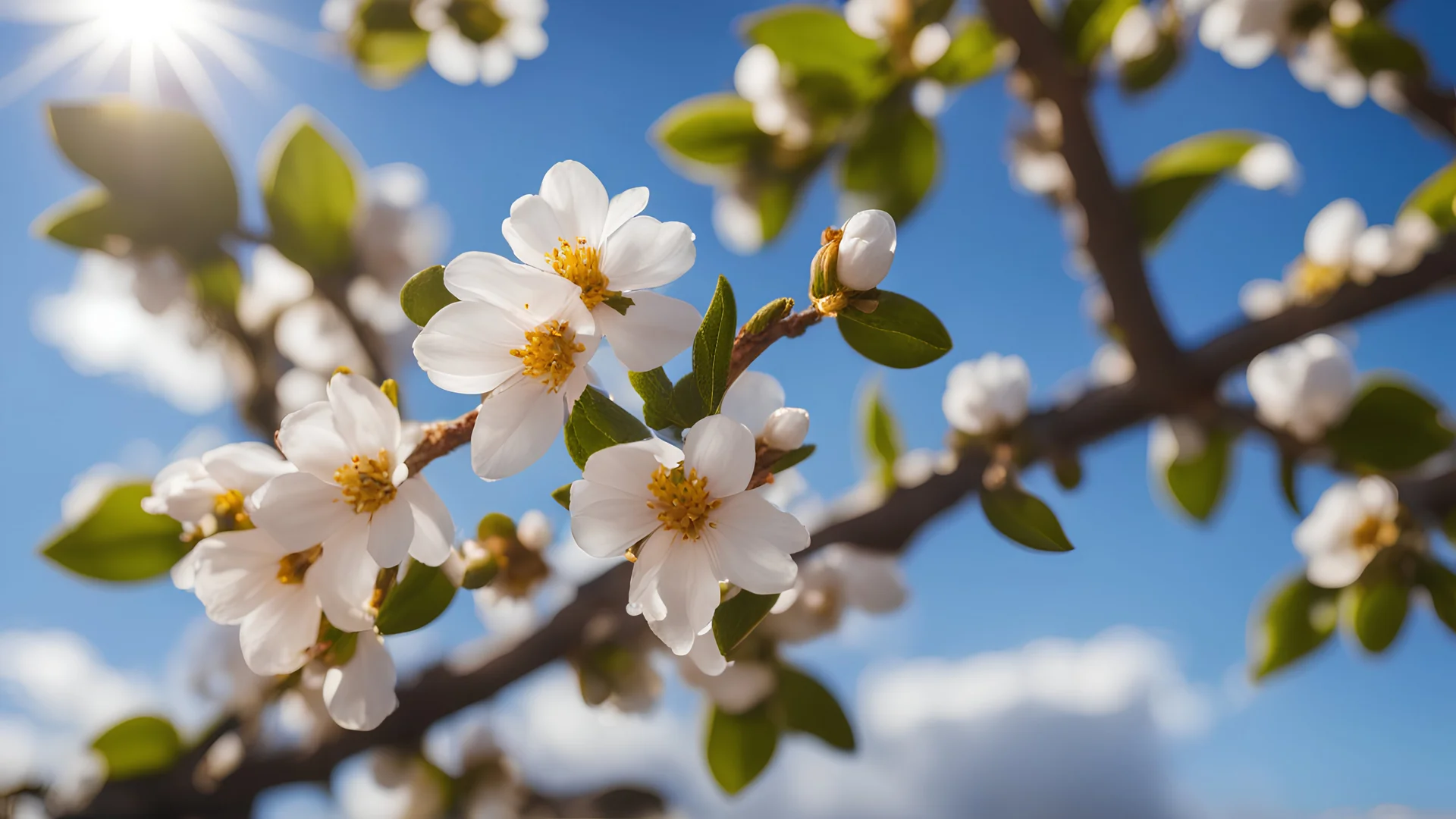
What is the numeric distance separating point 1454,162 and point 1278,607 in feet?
2.03

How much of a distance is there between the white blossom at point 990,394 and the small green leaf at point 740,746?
385 millimetres

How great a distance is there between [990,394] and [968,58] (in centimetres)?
43

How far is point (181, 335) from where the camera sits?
1136mm

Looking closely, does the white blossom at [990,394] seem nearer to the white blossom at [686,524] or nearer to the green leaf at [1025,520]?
the green leaf at [1025,520]

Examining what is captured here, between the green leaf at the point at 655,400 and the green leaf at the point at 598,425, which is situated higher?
the green leaf at the point at 655,400

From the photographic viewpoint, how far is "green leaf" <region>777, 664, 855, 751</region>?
872mm

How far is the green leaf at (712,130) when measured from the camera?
105cm

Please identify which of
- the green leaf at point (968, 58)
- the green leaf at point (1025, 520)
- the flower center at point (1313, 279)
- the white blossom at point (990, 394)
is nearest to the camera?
the green leaf at point (1025, 520)

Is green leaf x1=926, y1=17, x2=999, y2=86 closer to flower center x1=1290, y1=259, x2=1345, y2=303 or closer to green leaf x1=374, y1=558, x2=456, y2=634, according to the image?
flower center x1=1290, y1=259, x2=1345, y2=303

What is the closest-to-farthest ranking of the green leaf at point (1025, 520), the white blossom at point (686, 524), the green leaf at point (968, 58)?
the white blossom at point (686, 524)
the green leaf at point (1025, 520)
the green leaf at point (968, 58)

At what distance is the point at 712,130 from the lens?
1.07 metres

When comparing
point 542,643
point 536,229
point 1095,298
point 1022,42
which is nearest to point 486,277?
point 536,229

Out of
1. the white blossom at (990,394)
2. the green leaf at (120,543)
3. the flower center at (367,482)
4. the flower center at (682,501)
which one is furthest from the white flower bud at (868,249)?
the green leaf at (120,543)

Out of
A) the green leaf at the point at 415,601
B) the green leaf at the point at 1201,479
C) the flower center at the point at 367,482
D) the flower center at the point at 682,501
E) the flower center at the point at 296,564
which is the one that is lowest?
the flower center at the point at 296,564
